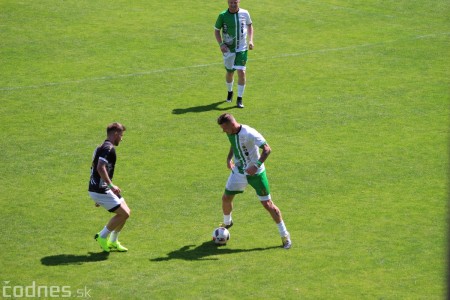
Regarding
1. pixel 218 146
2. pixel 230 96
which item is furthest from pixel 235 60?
pixel 218 146

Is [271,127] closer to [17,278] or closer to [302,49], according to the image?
[302,49]

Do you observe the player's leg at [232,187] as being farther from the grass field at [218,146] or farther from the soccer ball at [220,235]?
the grass field at [218,146]

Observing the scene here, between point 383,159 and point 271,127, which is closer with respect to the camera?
point 383,159

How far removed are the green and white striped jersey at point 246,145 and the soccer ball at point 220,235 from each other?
1.08 m

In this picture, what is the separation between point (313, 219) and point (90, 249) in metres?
4.19

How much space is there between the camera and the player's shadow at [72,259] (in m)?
13.7

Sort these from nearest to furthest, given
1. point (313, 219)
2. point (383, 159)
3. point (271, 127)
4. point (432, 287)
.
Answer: point (432, 287) → point (313, 219) → point (383, 159) → point (271, 127)

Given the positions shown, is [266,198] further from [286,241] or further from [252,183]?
[286,241]

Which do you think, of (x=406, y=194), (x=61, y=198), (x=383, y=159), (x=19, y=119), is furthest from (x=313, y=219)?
(x=19, y=119)

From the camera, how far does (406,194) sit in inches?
650

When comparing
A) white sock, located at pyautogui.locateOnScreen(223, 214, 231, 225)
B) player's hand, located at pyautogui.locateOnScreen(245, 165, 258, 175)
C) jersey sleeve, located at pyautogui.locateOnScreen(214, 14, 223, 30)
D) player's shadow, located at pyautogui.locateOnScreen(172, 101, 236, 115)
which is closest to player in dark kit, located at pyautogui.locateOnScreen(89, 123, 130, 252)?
white sock, located at pyautogui.locateOnScreen(223, 214, 231, 225)

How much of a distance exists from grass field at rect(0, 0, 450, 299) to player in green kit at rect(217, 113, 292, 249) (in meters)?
0.72

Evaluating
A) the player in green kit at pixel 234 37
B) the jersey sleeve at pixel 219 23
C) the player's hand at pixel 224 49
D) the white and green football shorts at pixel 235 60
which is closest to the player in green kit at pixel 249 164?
the player in green kit at pixel 234 37

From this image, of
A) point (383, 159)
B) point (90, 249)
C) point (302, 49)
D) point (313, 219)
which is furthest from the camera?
point (302, 49)
